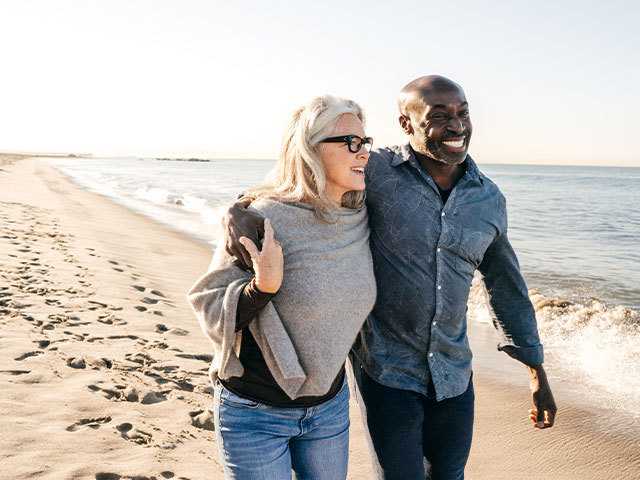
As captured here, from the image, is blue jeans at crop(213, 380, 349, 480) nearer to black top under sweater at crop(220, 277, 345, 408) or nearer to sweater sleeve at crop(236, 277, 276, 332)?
black top under sweater at crop(220, 277, 345, 408)

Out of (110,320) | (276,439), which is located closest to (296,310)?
(276,439)

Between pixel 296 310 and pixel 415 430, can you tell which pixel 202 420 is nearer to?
pixel 415 430

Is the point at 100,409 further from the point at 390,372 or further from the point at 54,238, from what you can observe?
the point at 54,238

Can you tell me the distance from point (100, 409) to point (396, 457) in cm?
262

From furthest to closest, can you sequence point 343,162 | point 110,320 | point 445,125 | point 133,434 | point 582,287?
point 582,287
point 110,320
point 133,434
point 445,125
point 343,162

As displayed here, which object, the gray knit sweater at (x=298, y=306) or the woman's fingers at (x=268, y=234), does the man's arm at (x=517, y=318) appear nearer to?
the gray knit sweater at (x=298, y=306)

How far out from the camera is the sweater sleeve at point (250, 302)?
2.17m

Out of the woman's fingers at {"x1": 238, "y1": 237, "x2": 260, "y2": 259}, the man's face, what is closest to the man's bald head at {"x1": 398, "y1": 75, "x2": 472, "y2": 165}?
the man's face

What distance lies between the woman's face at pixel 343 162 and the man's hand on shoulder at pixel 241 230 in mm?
370

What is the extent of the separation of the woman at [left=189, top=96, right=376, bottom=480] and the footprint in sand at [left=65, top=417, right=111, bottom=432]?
6.97 feet

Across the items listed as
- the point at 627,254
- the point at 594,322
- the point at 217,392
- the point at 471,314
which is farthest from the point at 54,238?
the point at 627,254

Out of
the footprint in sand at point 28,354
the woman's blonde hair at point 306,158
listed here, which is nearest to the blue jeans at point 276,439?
the woman's blonde hair at point 306,158

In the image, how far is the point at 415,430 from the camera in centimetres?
264

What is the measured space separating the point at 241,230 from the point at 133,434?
247 cm
